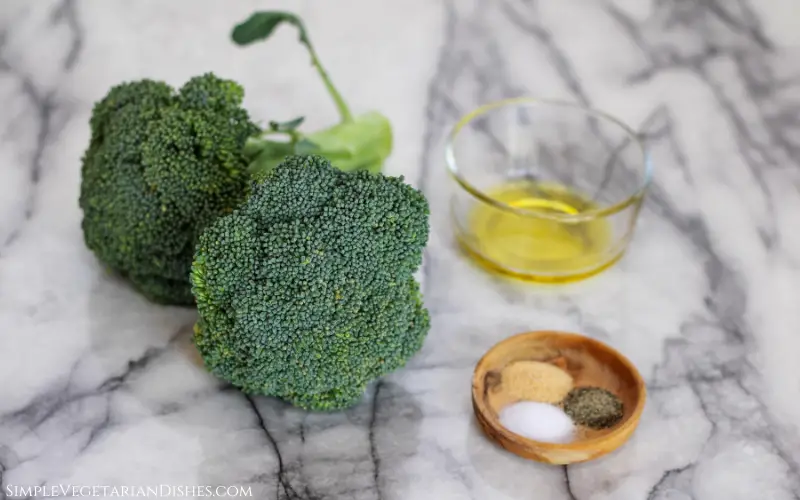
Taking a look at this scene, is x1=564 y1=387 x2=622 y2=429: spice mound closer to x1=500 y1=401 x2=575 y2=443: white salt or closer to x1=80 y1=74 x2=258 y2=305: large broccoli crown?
x1=500 y1=401 x2=575 y2=443: white salt

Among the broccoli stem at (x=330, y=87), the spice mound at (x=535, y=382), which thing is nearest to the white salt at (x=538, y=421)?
the spice mound at (x=535, y=382)

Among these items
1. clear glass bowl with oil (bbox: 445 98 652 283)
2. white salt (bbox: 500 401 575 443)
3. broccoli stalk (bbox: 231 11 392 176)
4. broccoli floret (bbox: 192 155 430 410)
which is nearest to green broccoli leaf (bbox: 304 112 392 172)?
broccoli stalk (bbox: 231 11 392 176)

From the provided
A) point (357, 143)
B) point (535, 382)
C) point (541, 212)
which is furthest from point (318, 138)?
point (535, 382)

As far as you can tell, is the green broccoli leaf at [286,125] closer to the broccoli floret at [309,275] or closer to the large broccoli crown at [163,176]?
the large broccoli crown at [163,176]

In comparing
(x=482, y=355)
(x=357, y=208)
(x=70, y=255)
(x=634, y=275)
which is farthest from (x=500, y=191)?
(x=70, y=255)

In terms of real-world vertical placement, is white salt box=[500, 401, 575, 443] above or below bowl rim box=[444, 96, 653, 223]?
below

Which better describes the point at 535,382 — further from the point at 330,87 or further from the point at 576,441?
the point at 330,87
